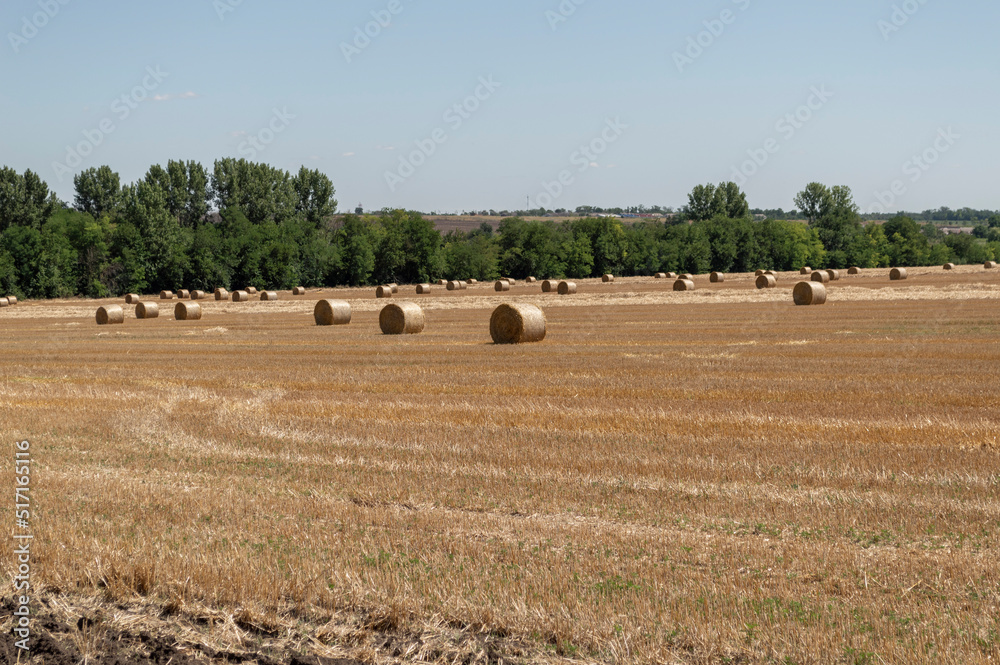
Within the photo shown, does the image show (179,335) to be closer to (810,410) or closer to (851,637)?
(810,410)

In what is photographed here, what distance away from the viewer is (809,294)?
37.4 meters

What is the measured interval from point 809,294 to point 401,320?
17970 mm

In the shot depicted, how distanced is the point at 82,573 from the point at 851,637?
515cm

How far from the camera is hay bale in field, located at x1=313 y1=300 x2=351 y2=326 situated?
113ft

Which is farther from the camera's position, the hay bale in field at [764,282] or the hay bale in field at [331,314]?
the hay bale in field at [764,282]

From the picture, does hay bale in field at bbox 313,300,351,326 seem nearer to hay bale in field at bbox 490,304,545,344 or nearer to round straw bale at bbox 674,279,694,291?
hay bale in field at bbox 490,304,545,344

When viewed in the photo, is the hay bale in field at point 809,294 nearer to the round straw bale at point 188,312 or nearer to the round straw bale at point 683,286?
the round straw bale at point 683,286

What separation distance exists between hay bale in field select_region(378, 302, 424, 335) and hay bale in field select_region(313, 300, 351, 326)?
5417 millimetres

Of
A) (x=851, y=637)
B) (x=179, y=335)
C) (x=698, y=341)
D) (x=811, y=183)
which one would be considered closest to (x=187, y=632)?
(x=851, y=637)

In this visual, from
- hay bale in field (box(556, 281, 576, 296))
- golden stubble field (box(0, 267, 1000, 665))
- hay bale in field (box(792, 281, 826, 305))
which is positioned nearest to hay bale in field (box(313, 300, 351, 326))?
golden stubble field (box(0, 267, 1000, 665))

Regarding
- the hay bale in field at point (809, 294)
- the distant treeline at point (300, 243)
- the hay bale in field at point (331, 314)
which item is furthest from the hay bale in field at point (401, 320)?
the distant treeline at point (300, 243)

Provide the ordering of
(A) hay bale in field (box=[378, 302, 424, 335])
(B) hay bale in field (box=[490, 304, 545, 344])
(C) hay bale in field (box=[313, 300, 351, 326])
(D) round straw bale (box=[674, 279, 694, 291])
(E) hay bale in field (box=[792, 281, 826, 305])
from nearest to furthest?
(B) hay bale in field (box=[490, 304, 545, 344]) < (A) hay bale in field (box=[378, 302, 424, 335]) < (C) hay bale in field (box=[313, 300, 351, 326]) < (E) hay bale in field (box=[792, 281, 826, 305]) < (D) round straw bale (box=[674, 279, 694, 291])

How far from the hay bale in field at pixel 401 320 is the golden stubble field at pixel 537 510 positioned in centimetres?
1041

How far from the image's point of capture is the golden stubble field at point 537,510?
551cm
